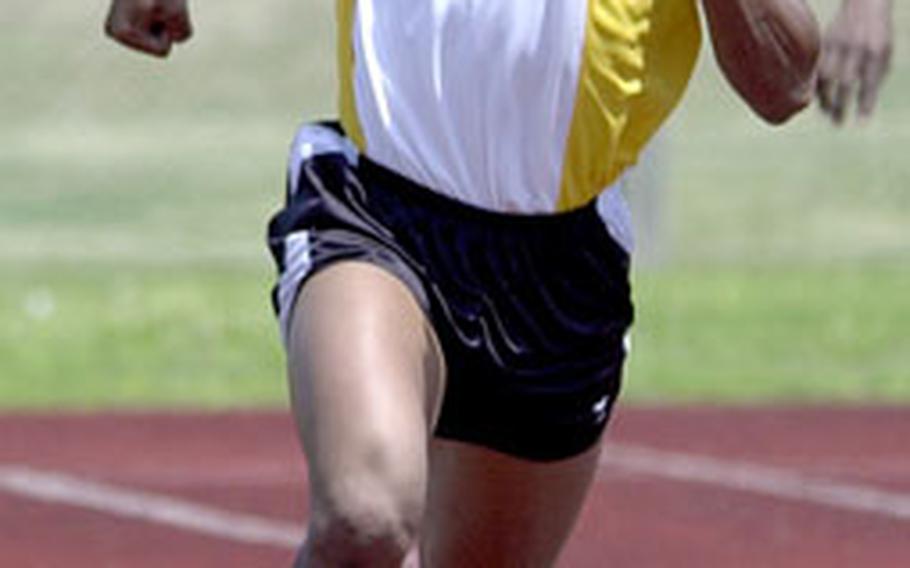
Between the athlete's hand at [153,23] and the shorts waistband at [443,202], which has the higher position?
the athlete's hand at [153,23]

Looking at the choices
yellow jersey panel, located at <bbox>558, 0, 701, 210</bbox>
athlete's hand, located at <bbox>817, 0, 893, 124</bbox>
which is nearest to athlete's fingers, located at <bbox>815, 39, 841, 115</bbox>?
athlete's hand, located at <bbox>817, 0, 893, 124</bbox>

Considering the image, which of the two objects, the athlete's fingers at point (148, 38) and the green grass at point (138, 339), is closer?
the athlete's fingers at point (148, 38)

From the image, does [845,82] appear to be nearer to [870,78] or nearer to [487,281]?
[870,78]

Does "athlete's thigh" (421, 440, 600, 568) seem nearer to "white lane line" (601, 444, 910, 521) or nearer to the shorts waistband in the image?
the shorts waistband

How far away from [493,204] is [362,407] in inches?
26.0

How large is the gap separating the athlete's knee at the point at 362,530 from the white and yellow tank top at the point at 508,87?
783 millimetres

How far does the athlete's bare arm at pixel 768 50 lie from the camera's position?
17.8 feet

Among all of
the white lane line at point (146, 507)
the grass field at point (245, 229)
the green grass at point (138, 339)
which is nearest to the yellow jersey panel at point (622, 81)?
the white lane line at point (146, 507)

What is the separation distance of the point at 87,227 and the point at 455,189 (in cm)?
1591

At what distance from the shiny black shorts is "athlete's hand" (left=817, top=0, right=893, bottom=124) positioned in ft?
1.70

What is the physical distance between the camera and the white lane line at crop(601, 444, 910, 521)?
10680 mm

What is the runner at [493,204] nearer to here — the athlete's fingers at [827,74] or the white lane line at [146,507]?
the athlete's fingers at [827,74]

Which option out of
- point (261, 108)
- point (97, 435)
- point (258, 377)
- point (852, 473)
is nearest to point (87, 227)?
point (261, 108)

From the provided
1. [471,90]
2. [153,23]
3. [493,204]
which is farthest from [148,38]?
[493,204]
